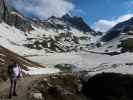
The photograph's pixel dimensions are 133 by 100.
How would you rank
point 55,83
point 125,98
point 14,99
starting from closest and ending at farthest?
point 14,99
point 125,98
point 55,83

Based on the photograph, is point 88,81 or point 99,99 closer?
point 99,99

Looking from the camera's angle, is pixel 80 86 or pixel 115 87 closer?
pixel 115 87

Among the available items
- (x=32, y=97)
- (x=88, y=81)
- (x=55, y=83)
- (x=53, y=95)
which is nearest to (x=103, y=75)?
(x=88, y=81)

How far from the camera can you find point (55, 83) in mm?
33750

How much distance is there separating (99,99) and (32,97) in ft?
22.9

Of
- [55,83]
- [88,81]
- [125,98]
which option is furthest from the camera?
[88,81]

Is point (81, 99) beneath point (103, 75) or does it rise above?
beneath

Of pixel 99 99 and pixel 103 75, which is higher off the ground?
pixel 103 75

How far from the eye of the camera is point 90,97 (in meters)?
32.7

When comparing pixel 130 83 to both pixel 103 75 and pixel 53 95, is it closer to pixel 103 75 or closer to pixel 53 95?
pixel 103 75

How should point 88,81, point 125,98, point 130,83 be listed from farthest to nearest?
point 88,81 → point 130,83 → point 125,98

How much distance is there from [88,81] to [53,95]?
735 cm

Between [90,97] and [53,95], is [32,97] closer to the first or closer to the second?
[53,95]

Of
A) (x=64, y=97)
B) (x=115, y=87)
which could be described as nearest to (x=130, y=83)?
(x=115, y=87)
